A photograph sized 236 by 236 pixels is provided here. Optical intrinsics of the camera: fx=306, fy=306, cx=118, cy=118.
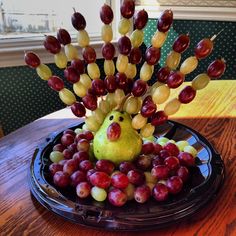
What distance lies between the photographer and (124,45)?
2.38 feet

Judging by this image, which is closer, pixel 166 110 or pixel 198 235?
pixel 198 235

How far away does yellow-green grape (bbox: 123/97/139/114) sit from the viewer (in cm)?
74

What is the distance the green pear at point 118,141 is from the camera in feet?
2.36

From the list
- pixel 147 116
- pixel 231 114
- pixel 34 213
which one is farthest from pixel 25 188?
pixel 231 114

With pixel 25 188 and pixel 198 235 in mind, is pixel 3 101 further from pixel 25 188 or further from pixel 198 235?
pixel 198 235

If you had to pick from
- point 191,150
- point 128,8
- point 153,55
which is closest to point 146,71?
point 153,55

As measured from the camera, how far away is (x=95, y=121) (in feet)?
2.54

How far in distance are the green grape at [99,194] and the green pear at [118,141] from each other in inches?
3.7

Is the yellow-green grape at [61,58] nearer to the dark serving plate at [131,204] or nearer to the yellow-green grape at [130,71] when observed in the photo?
the yellow-green grape at [130,71]

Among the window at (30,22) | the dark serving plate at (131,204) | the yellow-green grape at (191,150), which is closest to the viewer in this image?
the dark serving plate at (131,204)

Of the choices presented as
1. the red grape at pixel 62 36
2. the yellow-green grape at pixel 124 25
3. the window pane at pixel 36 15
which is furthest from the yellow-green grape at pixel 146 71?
the window pane at pixel 36 15

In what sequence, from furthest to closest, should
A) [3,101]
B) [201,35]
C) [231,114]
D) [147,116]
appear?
1. [201,35]
2. [3,101]
3. [231,114]
4. [147,116]

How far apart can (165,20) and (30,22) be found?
1592mm

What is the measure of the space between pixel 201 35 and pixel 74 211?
208 centimetres
